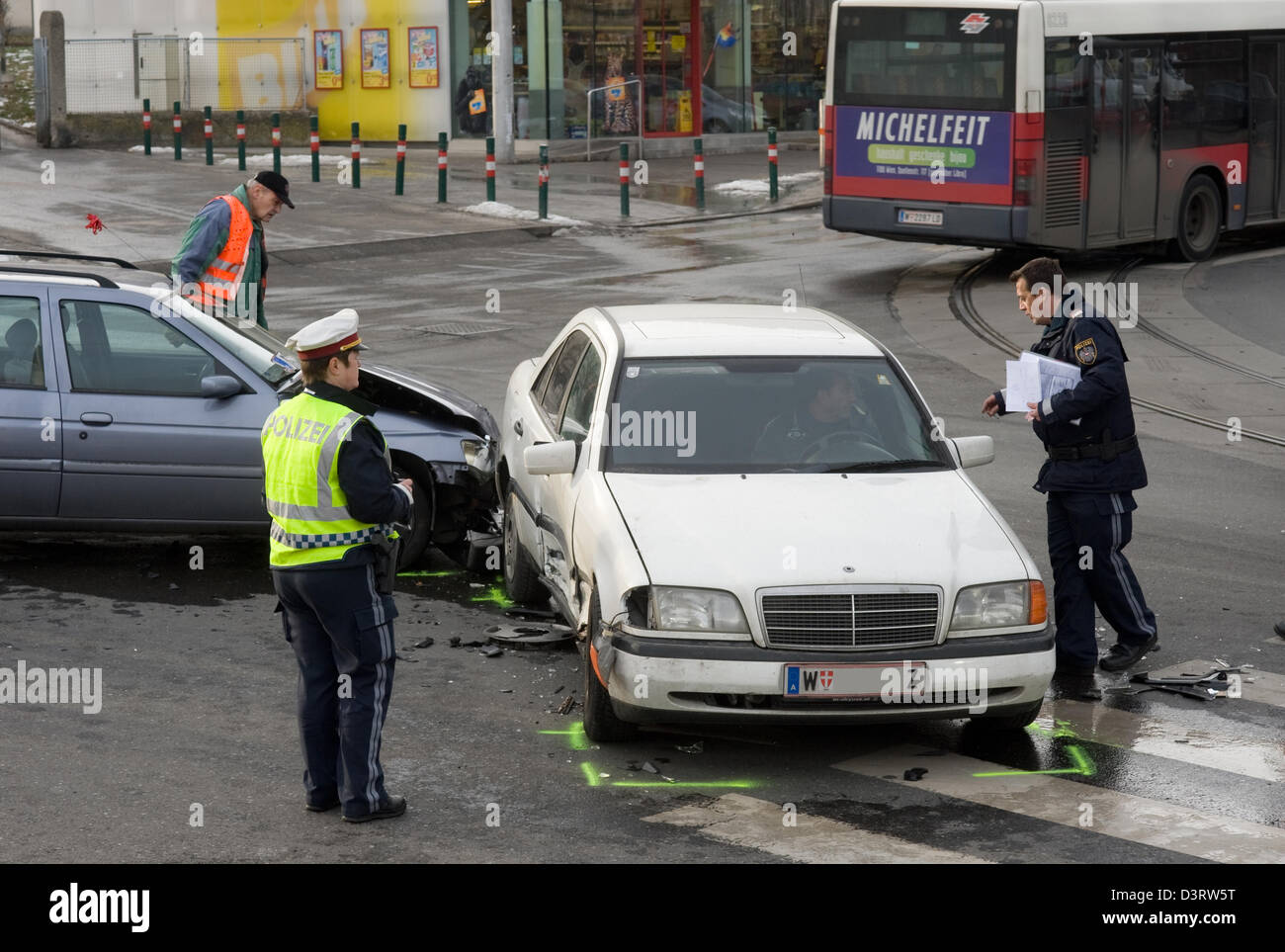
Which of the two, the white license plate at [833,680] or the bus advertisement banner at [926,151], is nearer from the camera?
the white license plate at [833,680]

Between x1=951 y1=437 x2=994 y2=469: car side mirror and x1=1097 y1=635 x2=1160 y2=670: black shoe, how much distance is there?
3.63 feet

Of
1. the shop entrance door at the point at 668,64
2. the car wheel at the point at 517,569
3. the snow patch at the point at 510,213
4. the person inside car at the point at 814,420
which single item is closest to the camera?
the person inside car at the point at 814,420

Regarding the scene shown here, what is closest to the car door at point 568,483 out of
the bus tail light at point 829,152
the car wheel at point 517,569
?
the car wheel at point 517,569

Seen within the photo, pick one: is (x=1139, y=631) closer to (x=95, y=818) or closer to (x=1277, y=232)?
(x=95, y=818)

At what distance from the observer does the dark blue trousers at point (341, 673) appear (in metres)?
5.84

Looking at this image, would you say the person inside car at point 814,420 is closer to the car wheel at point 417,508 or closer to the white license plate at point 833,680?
the white license plate at point 833,680

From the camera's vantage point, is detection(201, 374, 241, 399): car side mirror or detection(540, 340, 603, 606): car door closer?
detection(540, 340, 603, 606): car door

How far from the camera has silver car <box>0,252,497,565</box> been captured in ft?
29.1

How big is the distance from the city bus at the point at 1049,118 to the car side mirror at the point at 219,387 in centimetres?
1176

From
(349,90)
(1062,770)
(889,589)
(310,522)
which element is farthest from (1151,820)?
(349,90)

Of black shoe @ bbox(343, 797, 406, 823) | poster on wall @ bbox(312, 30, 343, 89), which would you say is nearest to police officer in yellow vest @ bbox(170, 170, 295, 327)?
black shoe @ bbox(343, 797, 406, 823)

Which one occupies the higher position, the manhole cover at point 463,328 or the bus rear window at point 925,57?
the bus rear window at point 925,57

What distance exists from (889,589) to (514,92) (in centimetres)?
3011

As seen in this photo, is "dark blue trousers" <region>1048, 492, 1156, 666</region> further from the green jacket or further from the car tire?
the car tire
